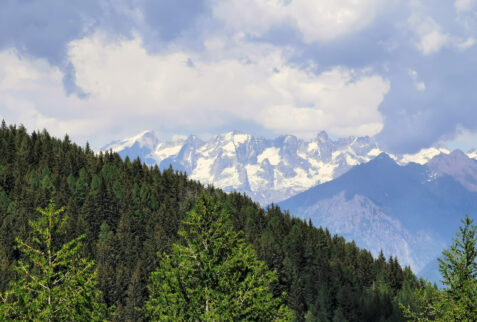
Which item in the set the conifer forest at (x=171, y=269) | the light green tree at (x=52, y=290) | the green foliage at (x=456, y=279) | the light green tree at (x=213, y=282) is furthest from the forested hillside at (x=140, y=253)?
the light green tree at (x=52, y=290)

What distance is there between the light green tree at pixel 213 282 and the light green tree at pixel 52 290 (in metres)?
3.75

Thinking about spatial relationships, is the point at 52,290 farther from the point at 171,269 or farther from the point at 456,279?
the point at 456,279

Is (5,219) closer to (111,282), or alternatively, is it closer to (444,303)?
(111,282)

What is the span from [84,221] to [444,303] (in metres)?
146

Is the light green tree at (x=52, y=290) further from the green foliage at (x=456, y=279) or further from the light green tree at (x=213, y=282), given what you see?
the green foliage at (x=456, y=279)

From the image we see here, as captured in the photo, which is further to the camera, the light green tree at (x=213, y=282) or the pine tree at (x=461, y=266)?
the pine tree at (x=461, y=266)

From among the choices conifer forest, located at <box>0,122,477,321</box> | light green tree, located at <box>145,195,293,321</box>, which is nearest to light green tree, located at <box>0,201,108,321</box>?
conifer forest, located at <box>0,122,477,321</box>

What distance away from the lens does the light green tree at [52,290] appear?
1856cm

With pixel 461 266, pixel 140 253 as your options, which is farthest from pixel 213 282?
pixel 140 253

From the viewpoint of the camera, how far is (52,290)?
19.6 m

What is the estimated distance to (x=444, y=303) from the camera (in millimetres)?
32406

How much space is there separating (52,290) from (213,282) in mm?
7975

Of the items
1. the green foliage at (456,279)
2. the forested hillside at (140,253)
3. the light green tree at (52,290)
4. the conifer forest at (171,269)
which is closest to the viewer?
the light green tree at (52,290)

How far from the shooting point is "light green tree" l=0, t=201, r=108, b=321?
60.9 feet
